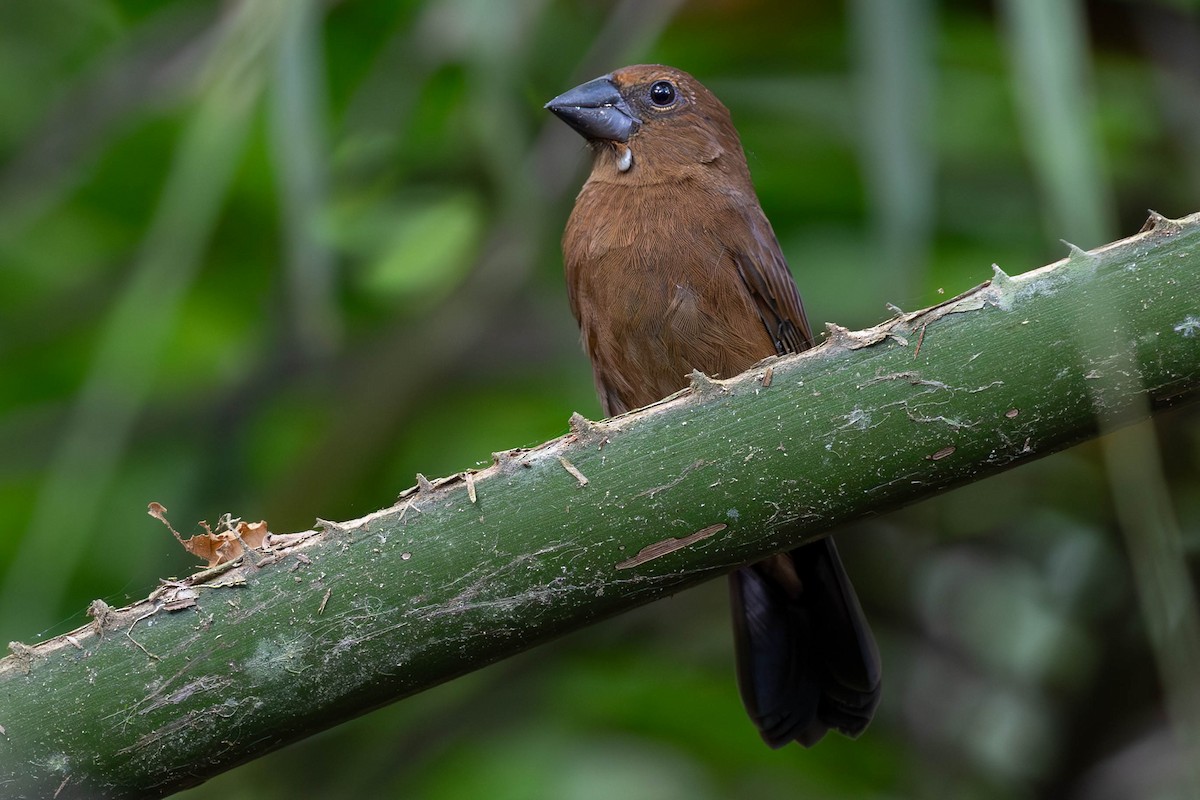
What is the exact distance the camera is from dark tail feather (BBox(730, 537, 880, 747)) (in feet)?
7.75

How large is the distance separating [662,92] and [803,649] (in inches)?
51.2

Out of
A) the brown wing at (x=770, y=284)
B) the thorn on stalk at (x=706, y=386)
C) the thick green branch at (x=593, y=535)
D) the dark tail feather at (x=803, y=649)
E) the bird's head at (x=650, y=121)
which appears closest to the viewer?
the thick green branch at (x=593, y=535)

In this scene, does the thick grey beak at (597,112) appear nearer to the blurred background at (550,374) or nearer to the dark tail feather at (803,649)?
the blurred background at (550,374)

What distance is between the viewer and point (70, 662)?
1303 mm

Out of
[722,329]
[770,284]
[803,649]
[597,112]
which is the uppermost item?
[597,112]

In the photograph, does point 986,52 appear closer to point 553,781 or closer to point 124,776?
point 553,781

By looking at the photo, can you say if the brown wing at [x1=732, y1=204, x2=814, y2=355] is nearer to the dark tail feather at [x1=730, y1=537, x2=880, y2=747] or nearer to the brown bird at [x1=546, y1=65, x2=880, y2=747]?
the brown bird at [x1=546, y1=65, x2=880, y2=747]

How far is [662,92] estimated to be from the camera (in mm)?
2896

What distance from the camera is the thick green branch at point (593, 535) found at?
1.25m

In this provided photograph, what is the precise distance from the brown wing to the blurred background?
28cm

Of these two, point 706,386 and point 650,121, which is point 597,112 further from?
point 706,386

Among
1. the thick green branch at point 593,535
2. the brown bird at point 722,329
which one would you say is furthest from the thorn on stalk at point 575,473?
the brown bird at point 722,329

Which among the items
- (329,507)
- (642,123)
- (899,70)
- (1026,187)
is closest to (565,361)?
(642,123)

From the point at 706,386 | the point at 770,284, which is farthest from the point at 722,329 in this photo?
the point at 706,386
